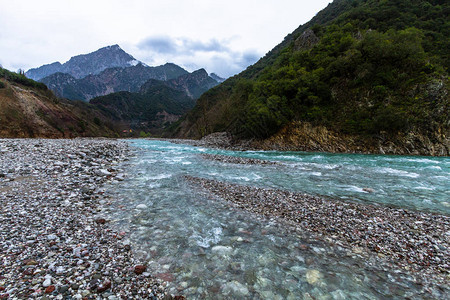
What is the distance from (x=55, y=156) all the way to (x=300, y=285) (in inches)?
645

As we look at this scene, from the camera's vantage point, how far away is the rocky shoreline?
4.39m

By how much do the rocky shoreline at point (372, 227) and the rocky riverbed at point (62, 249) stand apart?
472 centimetres

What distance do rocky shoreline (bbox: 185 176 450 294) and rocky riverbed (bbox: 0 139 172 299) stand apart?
186 inches

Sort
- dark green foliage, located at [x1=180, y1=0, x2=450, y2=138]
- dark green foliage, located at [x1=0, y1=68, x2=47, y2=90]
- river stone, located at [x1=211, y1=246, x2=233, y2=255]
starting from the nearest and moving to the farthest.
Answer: river stone, located at [x1=211, y1=246, x2=233, y2=255], dark green foliage, located at [x1=180, y1=0, x2=450, y2=138], dark green foliage, located at [x1=0, y1=68, x2=47, y2=90]

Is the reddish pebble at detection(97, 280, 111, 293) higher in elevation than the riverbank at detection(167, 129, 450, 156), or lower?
lower

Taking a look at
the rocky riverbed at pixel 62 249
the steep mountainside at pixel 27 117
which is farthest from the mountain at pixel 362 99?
the steep mountainside at pixel 27 117

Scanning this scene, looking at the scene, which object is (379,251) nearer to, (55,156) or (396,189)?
(396,189)

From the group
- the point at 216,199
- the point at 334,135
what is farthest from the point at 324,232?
the point at 334,135

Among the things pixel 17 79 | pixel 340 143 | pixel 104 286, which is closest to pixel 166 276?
pixel 104 286

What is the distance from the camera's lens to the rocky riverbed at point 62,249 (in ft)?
10.1

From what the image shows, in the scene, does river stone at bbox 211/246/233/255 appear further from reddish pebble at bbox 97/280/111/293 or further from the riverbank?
the riverbank

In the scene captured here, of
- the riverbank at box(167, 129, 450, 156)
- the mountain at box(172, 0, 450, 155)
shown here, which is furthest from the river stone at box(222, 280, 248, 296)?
the mountain at box(172, 0, 450, 155)

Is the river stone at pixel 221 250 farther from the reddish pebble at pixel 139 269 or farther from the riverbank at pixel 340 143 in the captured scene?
the riverbank at pixel 340 143

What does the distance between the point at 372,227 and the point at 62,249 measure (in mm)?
8909
